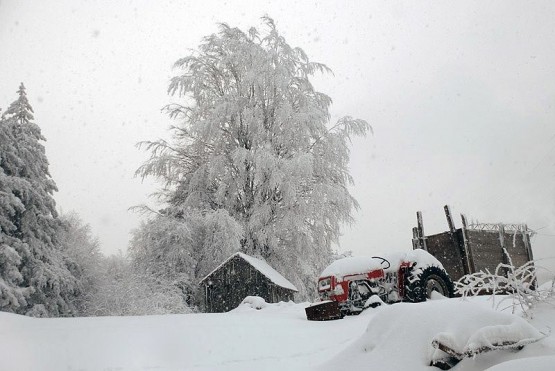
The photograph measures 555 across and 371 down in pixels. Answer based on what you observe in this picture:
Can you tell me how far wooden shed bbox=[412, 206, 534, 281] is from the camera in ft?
44.1

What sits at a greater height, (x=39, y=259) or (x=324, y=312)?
(x=39, y=259)

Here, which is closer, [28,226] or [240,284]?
[240,284]

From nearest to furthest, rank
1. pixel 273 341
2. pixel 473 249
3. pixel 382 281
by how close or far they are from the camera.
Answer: pixel 273 341, pixel 382 281, pixel 473 249

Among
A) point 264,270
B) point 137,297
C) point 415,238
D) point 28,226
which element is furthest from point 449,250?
point 28,226

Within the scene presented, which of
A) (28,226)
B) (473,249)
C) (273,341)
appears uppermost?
(28,226)

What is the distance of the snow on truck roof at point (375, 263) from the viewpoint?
818 cm

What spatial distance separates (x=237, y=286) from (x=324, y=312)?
8.16m

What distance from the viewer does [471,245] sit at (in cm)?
1344

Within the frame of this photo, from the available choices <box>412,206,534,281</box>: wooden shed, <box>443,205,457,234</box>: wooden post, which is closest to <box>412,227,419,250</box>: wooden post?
<box>412,206,534,281</box>: wooden shed

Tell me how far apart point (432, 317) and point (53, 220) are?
55.3ft

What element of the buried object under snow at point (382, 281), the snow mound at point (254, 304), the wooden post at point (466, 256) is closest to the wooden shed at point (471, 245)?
the wooden post at point (466, 256)

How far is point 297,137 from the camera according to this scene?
64.4 ft

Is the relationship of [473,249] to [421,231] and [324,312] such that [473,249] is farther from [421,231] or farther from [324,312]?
[324,312]

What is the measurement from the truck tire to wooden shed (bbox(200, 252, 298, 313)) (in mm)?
6853
